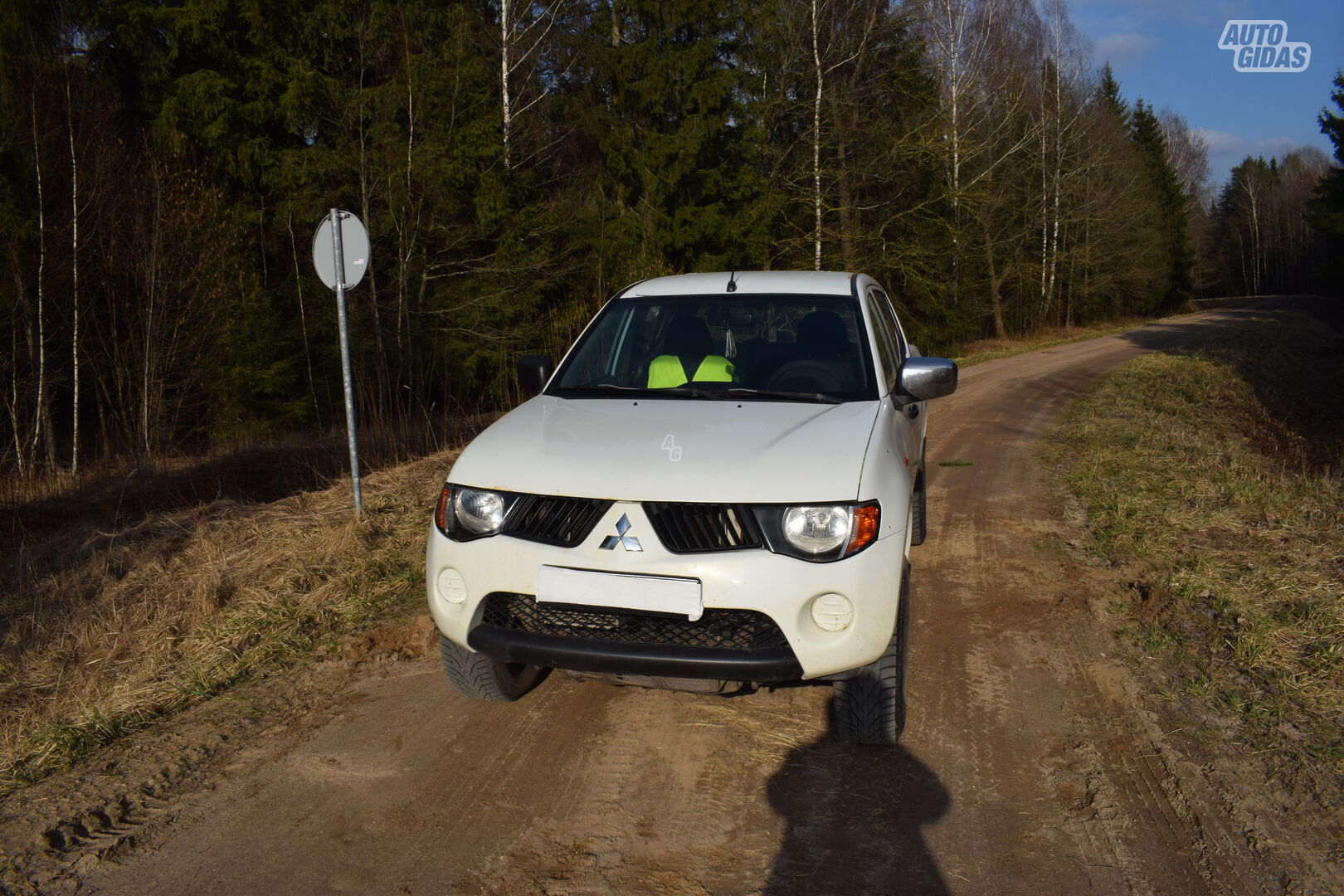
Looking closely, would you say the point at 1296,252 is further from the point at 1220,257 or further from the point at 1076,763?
the point at 1076,763

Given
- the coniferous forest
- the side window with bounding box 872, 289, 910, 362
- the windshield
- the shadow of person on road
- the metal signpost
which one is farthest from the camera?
the coniferous forest

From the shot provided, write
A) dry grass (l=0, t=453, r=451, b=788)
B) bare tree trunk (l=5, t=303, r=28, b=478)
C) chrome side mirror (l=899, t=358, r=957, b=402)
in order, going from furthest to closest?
bare tree trunk (l=5, t=303, r=28, b=478) < chrome side mirror (l=899, t=358, r=957, b=402) < dry grass (l=0, t=453, r=451, b=788)

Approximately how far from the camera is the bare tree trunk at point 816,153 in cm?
2367

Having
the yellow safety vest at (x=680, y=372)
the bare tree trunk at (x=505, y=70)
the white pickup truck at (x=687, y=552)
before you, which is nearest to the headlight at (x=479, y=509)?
the white pickup truck at (x=687, y=552)

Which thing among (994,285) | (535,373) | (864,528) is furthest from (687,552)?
(994,285)

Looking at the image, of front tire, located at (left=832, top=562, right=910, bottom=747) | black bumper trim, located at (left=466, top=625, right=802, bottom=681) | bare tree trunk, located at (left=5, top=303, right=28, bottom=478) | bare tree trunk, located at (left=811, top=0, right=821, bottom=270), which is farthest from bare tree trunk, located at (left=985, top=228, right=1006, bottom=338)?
black bumper trim, located at (left=466, top=625, right=802, bottom=681)

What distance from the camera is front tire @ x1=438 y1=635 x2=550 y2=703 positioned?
3707 millimetres

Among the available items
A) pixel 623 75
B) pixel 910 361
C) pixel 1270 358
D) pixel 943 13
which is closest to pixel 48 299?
pixel 623 75

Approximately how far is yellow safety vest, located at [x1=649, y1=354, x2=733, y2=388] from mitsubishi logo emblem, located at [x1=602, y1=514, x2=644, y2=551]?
54.8 inches

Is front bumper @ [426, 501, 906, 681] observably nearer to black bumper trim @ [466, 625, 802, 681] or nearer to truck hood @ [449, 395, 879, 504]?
black bumper trim @ [466, 625, 802, 681]

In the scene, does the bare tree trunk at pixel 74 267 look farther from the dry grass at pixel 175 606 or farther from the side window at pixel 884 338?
the side window at pixel 884 338

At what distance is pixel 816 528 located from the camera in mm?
3066

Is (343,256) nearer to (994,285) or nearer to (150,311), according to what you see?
(150,311)

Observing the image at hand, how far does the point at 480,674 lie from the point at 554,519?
36.8 inches
